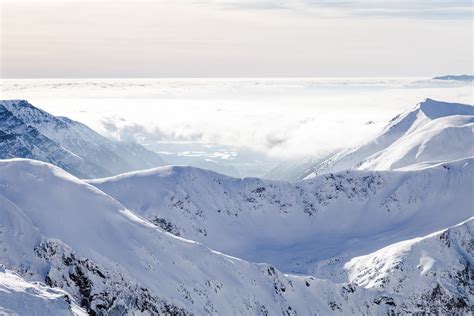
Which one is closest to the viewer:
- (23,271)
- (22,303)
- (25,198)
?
(22,303)

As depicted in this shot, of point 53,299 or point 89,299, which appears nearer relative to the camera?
point 53,299

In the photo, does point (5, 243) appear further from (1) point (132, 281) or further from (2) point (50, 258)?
(1) point (132, 281)

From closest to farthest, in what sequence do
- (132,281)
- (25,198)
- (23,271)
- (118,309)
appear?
(23,271)
(118,309)
(132,281)
(25,198)

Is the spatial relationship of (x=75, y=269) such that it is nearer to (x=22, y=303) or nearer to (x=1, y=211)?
(x=1, y=211)

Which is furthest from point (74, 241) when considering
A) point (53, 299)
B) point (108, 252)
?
point (53, 299)

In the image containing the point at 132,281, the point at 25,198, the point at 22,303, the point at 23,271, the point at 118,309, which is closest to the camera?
the point at 22,303

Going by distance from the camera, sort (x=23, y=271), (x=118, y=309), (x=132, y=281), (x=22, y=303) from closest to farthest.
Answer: (x=22, y=303), (x=23, y=271), (x=118, y=309), (x=132, y=281)

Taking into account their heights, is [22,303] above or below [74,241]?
above

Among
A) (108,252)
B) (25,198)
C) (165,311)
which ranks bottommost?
(165,311)

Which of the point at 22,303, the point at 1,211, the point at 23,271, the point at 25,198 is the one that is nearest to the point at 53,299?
the point at 22,303
